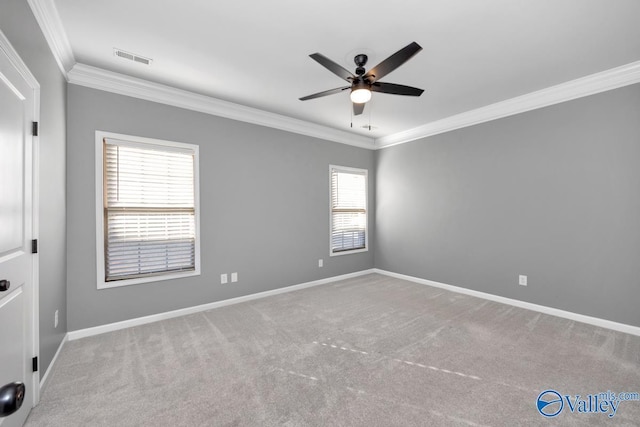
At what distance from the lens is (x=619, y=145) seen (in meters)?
2.99

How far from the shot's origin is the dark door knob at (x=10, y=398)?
26.0 inches

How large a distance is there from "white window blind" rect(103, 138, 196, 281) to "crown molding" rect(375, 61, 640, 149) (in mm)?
3760

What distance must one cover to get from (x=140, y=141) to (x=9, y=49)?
1728mm

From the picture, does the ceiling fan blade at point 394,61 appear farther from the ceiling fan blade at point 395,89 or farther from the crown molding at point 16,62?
the crown molding at point 16,62

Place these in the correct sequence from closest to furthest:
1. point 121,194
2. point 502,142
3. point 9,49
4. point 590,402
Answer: point 9,49, point 590,402, point 121,194, point 502,142

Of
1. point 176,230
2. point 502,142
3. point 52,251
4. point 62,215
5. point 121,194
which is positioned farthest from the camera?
point 502,142

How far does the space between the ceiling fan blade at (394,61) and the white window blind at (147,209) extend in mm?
2393

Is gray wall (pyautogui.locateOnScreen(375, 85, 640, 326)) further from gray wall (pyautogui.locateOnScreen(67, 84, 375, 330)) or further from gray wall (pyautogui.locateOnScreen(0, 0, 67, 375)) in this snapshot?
gray wall (pyautogui.locateOnScreen(0, 0, 67, 375))

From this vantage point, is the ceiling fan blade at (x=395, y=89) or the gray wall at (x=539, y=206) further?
the gray wall at (x=539, y=206)

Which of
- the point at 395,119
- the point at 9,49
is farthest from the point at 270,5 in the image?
the point at 395,119

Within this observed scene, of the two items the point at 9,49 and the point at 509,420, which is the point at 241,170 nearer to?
the point at 9,49

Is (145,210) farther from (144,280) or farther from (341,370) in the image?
(341,370)

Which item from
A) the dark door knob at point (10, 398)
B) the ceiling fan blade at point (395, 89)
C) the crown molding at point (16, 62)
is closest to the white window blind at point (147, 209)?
the crown molding at point (16, 62)

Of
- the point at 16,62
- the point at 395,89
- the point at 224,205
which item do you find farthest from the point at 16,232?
the point at 395,89
